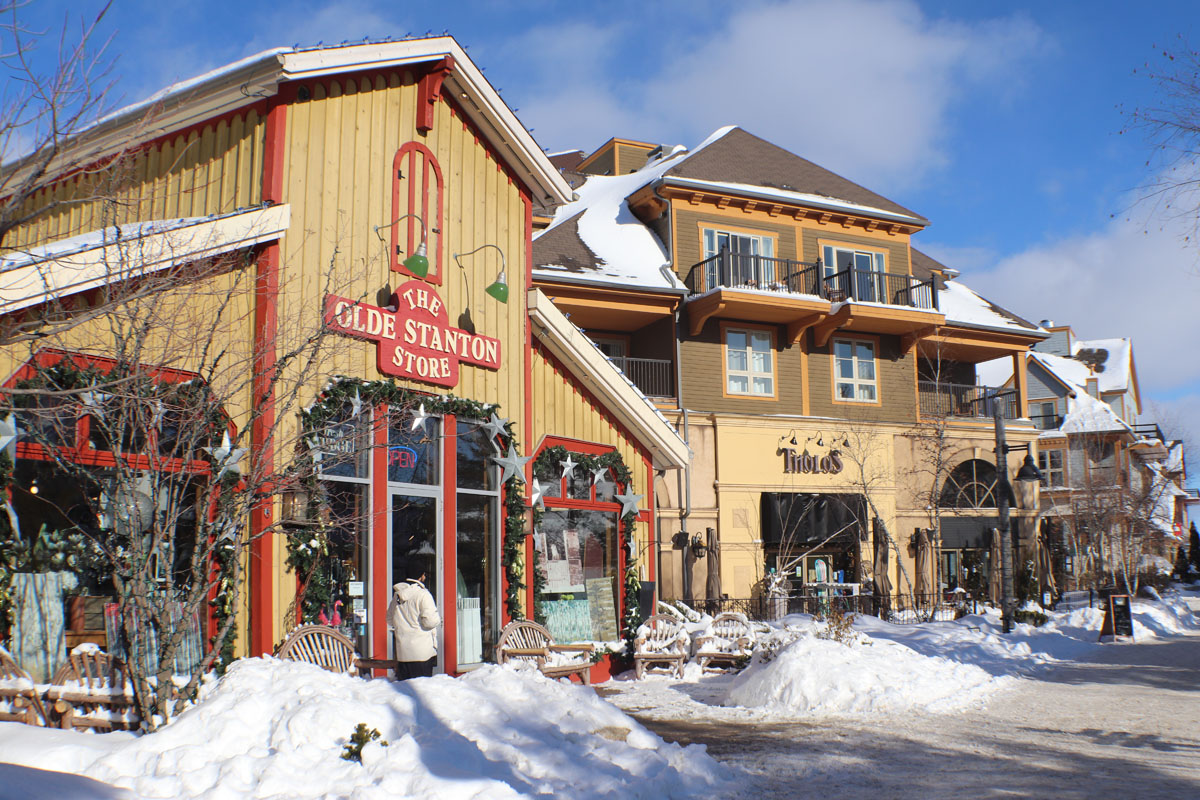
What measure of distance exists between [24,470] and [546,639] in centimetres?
635

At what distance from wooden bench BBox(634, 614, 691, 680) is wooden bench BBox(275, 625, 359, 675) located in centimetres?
540

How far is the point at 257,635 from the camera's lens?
9.70 meters

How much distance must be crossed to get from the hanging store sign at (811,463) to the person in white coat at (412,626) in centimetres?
1763

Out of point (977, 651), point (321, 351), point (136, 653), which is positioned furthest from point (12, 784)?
point (977, 651)

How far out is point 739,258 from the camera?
26688 mm

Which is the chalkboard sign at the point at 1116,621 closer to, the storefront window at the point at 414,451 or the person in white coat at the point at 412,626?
the storefront window at the point at 414,451

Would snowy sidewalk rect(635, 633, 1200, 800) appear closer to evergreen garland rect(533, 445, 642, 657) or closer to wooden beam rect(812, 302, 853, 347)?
evergreen garland rect(533, 445, 642, 657)

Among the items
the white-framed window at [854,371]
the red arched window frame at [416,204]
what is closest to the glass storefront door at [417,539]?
the red arched window frame at [416,204]

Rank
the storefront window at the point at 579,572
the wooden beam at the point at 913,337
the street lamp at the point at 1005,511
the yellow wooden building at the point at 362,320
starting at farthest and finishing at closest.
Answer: the wooden beam at the point at 913,337, the street lamp at the point at 1005,511, the storefront window at the point at 579,572, the yellow wooden building at the point at 362,320

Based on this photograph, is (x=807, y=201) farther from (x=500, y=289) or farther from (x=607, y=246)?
(x=500, y=289)

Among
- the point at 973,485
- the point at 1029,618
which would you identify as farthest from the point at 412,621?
the point at 973,485

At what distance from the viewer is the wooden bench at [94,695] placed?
24.6ft

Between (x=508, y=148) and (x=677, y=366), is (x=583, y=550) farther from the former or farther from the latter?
(x=677, y=366)

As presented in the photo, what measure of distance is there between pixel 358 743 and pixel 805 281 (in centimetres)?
2270
